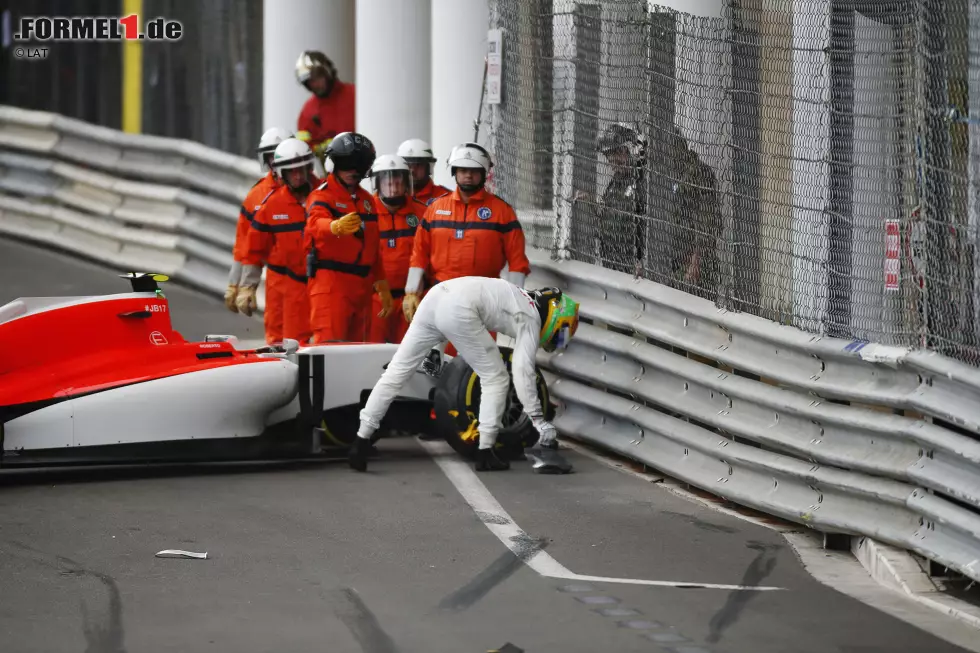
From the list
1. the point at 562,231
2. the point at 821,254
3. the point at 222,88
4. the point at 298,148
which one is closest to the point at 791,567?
the point at 821,254

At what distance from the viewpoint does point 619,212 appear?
1168 centimetres

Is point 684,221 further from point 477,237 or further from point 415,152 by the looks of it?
point 415,152

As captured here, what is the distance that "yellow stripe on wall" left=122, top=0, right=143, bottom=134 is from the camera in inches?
782

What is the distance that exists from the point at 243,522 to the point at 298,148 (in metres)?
4.28

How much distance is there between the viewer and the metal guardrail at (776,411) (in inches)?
313

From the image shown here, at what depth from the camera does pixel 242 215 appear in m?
13.3

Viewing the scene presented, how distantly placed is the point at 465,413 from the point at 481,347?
53 centimetres

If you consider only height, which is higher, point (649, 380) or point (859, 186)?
point (859, 186)

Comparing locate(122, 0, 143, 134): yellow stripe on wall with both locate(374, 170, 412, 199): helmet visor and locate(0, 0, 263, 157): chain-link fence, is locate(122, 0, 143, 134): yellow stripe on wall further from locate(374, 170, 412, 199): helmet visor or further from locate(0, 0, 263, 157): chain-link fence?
locate(374, 170, 412, 199): helmet visor

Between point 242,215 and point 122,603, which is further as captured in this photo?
point 242,215

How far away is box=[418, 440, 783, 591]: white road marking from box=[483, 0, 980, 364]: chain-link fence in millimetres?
1652

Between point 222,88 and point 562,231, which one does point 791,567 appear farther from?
point 222,88

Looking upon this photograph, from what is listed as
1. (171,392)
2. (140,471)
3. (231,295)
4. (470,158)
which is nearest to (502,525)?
(171,392)

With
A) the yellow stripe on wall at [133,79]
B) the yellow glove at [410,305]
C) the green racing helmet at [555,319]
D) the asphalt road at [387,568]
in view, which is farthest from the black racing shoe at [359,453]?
the yellow stripe on wall at [133,79]
